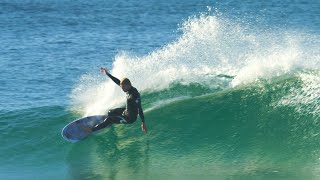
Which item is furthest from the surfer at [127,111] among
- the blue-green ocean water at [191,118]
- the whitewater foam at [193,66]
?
the whitewater foam at [193,66]

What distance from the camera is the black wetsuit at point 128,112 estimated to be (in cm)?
1471

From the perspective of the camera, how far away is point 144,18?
4566 cm

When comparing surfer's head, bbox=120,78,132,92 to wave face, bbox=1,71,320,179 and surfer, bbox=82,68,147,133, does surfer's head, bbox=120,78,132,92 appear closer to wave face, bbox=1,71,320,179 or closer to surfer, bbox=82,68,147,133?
surfer, bbox=82,68,147,133

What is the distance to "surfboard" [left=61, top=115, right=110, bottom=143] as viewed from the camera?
609 inches

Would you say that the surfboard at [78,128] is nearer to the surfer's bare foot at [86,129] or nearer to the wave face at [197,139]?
the surfer's bare foot at [86,129]

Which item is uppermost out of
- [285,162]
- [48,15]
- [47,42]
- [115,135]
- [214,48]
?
[48,15]

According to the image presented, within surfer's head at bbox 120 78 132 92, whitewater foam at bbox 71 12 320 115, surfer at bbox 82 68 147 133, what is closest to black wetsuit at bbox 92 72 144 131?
surfer at bbox 82 68 147 133

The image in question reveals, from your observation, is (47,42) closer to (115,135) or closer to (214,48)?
(214,48)

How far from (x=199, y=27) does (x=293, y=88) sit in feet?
12.3

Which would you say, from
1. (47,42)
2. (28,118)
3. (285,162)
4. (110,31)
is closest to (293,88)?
(285,162)

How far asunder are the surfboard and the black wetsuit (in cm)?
30

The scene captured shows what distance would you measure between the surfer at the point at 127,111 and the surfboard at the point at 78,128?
11cm

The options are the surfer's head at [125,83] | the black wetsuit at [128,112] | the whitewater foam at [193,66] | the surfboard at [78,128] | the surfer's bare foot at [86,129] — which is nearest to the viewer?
the surfer's head at [125,83]

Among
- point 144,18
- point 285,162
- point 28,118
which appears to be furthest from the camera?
point 144,18
